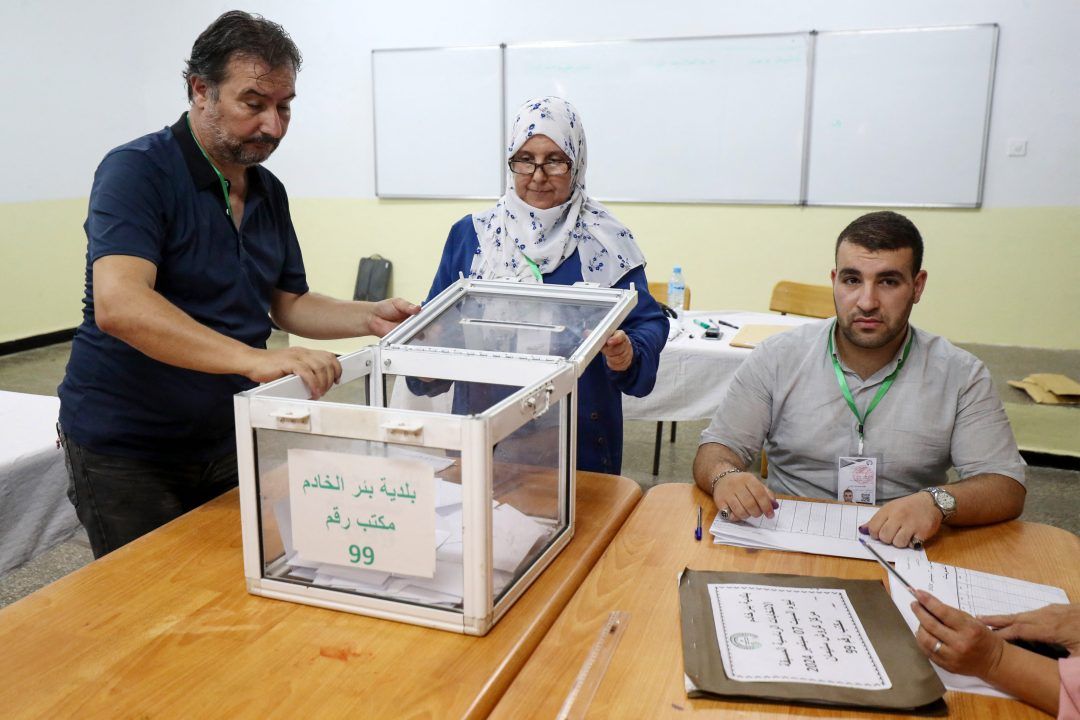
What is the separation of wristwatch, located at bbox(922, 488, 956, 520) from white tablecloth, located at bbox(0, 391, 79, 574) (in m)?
1.73

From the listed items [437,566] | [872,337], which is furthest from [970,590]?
[437,566]

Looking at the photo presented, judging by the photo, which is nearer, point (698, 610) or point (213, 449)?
point (698, 610)

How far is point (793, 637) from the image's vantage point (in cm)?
103

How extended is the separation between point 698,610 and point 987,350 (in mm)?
4624

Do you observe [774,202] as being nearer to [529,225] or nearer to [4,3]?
[529,225]

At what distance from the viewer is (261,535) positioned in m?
1.08

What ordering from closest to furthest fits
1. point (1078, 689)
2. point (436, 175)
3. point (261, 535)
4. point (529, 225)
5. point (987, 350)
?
point (1078, 689), point (261, 535), point (529, 225), point (987, 350), point (436, 175)

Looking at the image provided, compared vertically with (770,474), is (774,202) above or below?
above

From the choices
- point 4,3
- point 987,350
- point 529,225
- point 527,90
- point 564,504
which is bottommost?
point 987,350

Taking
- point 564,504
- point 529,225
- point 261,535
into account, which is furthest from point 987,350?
point 261,535

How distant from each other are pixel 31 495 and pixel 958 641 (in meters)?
1.74

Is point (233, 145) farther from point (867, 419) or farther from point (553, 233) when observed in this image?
point (867, 419)

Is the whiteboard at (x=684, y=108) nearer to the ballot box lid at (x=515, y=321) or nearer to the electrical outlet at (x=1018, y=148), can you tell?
the electrical outlet at (x=1018, y=148)

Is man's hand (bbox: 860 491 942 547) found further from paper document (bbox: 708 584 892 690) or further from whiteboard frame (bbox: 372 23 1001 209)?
whiteboard frame (bbox: 372 23 1001 209)
